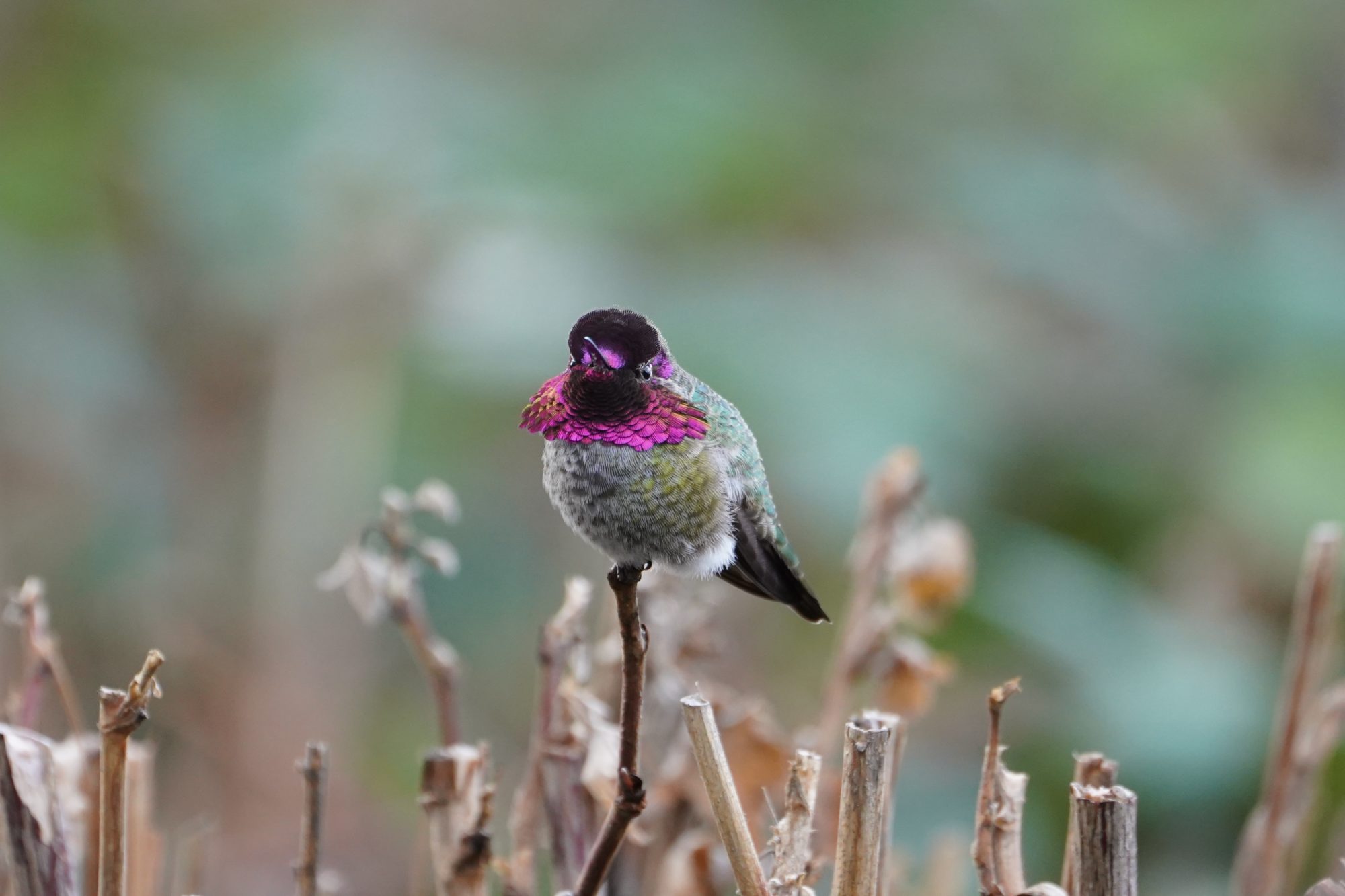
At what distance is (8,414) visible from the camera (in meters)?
2.88

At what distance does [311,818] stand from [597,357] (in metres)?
0.33

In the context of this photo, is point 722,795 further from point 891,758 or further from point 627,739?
point 891,758

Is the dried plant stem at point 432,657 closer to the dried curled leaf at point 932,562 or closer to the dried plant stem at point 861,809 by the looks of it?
the dried plant stem at point 861,809

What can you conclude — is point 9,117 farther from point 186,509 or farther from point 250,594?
point 250,594

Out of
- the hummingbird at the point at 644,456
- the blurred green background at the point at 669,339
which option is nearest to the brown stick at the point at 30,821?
the hummingbird at the point at 644,456

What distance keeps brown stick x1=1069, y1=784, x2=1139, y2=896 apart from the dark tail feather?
195mm

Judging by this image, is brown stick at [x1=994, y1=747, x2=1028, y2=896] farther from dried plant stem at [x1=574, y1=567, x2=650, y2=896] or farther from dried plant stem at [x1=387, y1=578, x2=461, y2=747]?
dried plant stem at [x1=387, y1=578, x2=461, y2=747]

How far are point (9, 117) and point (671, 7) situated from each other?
5.43ft

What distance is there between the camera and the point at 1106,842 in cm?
71

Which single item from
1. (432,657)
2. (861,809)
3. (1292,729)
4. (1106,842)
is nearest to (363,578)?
(432,657)

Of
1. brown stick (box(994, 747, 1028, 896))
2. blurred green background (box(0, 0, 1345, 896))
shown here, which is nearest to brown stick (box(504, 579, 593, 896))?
brown stick (box(994, 747, 1028, 896))

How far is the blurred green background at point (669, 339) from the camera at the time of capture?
2.39 meters

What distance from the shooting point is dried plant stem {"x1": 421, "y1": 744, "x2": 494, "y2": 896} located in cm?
85

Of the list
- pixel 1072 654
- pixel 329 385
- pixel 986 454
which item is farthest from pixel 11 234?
pixel 1072 654
